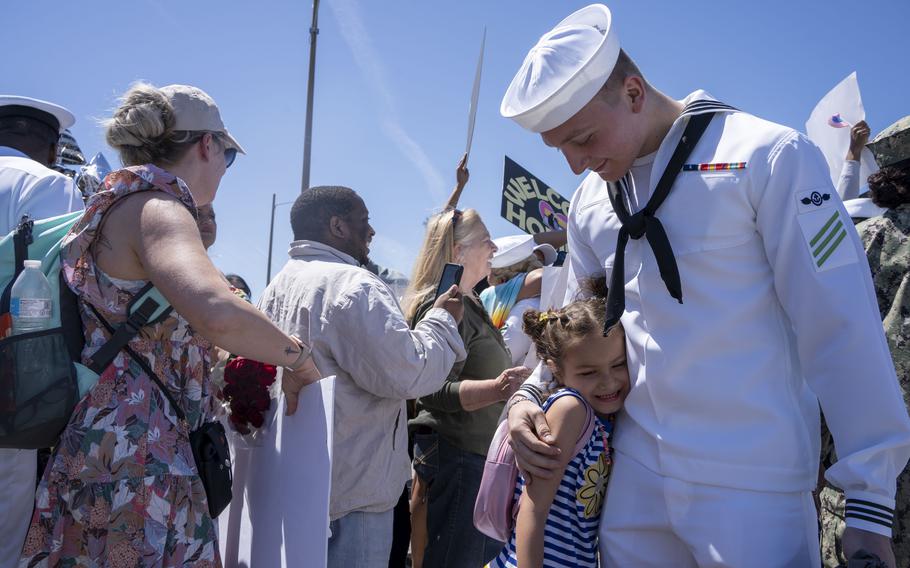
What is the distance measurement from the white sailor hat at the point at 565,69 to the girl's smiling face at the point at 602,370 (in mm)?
606

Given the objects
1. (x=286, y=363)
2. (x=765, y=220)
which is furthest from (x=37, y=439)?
(x=765, y=220)

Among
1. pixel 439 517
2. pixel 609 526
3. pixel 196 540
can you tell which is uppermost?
pixel 609 526

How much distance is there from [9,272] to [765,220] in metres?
1.97

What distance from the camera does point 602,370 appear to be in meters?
2.13

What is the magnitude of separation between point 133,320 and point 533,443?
1126 millimetres

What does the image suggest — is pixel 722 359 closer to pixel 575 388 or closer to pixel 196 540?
pixel 575 388

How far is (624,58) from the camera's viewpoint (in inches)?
80.6

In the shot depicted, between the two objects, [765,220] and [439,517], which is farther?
[439,517]

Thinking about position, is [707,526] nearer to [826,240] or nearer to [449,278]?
[826,240]

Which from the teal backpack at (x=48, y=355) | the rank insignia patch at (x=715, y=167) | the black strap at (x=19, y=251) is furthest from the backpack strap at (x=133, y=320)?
the rank insignia patch at (x=715, y=167)

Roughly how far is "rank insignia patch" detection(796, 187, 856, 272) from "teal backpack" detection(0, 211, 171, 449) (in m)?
1.63

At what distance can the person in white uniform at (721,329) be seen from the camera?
164cm

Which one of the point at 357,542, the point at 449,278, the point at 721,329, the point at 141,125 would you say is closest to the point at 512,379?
the point at 449,278

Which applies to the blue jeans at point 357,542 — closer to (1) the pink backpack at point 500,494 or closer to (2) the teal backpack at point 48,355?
(1) the pink backpack at point 500,494
